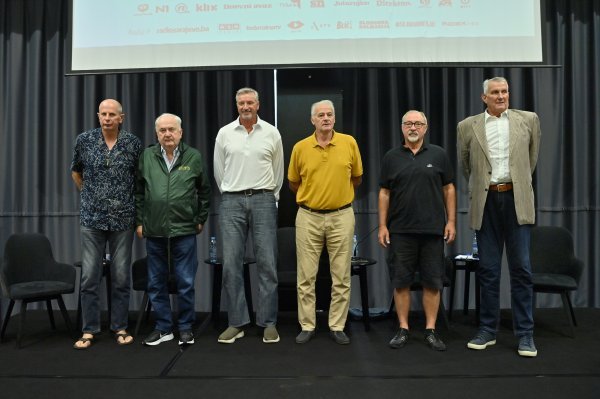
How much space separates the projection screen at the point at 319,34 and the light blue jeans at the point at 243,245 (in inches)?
45.2

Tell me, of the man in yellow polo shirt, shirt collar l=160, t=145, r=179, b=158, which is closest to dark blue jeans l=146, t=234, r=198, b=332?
shirt collar l=160, t=145, r=179, b=158

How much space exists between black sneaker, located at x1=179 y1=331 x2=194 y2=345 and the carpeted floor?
0.19 feet

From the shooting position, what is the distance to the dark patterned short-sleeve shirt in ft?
10.1

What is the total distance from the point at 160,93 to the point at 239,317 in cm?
227

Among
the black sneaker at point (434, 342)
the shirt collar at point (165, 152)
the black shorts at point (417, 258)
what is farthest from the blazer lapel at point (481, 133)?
the shirt collar at point (165, 152)

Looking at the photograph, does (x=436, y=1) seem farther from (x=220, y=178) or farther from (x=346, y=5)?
(x=220, y=178)

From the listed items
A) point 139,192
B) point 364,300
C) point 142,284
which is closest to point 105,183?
point 139,192

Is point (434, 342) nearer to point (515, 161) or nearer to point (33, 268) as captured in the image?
point (515, 161)

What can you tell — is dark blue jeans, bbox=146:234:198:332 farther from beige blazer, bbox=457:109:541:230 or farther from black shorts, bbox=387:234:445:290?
beige blazer, bbox=457:109:541:230

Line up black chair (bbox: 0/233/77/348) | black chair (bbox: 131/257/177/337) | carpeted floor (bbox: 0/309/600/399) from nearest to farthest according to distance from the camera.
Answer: carpeted floor (bbox: 0/309/600/399)
black chair (bbox: 131/257/177/337)
black chair (bbox: 0/233/77/348)

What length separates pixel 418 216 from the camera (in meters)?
2.97

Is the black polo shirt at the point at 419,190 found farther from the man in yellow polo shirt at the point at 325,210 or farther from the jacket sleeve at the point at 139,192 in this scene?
the jacket sleeve at the point at 139,192

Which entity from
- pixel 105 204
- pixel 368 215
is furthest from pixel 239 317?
pixel 368 215

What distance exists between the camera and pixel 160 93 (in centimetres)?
452
